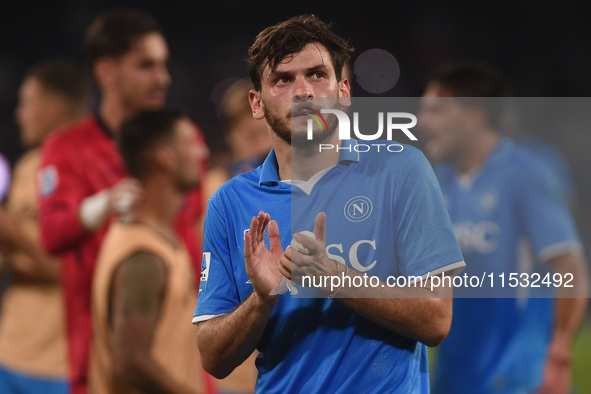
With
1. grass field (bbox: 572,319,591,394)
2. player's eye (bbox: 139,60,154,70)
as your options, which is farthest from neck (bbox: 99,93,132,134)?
grass field (bbox: 572,319,591,394)

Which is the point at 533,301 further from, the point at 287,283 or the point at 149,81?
the point at 149,81

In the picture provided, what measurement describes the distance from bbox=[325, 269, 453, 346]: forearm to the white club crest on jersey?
24 cm

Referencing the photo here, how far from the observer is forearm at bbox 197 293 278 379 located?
157 centimetres

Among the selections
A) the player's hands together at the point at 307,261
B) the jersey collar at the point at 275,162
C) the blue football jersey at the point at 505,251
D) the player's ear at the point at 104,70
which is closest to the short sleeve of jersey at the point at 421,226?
the jersey collar at the point at 275,162

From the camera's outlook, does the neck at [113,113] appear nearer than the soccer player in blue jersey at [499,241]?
No

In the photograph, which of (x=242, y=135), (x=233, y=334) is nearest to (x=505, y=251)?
(x=233, y=334)

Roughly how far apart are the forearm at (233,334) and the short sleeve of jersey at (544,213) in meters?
2.34

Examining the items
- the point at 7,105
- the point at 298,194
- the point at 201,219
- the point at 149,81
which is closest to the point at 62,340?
the point at 201,219

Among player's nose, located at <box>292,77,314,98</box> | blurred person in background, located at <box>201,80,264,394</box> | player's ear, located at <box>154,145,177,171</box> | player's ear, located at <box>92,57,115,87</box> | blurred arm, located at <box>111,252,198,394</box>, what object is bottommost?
blurred arm, located at <box>111,252,198,394</box>

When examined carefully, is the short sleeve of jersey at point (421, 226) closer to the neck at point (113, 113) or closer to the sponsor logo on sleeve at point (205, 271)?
the sponsor logo on sleeve at point (205, 271)

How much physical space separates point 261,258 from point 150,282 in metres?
2.15

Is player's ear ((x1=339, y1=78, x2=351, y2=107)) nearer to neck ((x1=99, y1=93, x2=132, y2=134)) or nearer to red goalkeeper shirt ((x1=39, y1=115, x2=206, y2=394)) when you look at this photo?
red goalkeeper shirt ((x1=39, y1=115, x2=206, y2=394))

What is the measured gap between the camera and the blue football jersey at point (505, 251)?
3592 mm

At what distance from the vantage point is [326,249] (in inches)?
61.6
